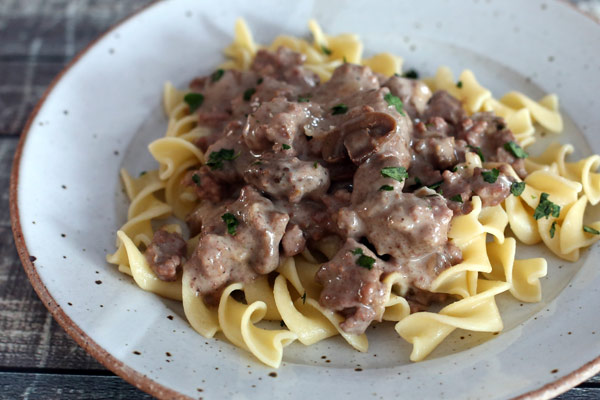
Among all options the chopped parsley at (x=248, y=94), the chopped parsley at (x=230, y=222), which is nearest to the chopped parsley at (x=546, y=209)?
the chopped parsley at (x=230, y=222)

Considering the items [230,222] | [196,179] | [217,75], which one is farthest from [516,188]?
[217,75]

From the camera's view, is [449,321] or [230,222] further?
[230,222]

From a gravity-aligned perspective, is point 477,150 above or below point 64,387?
above

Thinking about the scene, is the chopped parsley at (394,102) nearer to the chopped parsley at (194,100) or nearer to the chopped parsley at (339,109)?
the chopped parsley at (339,109)

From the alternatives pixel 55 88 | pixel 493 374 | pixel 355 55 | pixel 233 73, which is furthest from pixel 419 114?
pixel 55 88

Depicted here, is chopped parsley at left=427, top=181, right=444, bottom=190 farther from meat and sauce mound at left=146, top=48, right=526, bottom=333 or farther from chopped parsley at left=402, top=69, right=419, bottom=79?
chopped parsley at left=402, top=69, right=419, bottom=79

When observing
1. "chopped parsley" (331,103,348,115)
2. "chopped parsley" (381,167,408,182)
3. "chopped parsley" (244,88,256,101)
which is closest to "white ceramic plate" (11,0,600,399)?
"chopped parsley" (244,88,256,101)

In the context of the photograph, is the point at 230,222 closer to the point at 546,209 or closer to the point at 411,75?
the point at 546,209
